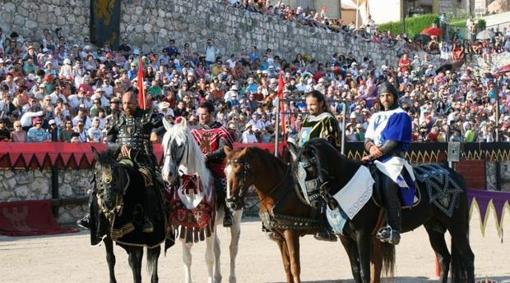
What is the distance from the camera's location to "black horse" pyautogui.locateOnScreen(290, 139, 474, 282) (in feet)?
30.7

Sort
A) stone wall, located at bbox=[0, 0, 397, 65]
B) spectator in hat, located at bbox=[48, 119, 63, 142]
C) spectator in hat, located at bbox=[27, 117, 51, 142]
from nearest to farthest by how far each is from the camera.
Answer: spectator in hat, located at bbox=[27, 117, 51, 142], spectator in hat, located at bbox=[48, 119, 63, 142], stone wall, located at bbox=[0, 0, 397, 65]

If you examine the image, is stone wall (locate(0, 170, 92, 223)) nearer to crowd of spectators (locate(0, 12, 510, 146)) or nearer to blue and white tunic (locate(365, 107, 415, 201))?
crowd of spectators (locate(0, 12, 510, 146))

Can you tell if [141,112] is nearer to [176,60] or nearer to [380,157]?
[380,157]

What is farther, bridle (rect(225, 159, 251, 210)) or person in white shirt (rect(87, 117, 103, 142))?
person in white shirt (rect(87, 117, 103, 142))

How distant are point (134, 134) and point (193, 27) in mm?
22270

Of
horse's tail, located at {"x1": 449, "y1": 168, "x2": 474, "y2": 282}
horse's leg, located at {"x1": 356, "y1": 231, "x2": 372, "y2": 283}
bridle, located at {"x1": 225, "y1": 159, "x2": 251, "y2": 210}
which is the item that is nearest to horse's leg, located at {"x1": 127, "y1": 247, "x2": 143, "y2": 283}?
bridle, located at {"x1": 225, "y1": 159, "x2": 251, "y2": 210}

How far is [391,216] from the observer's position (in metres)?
9.52

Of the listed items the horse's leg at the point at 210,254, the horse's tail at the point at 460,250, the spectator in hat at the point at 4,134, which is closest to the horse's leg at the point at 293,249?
the horse's leg at the point at 210,254

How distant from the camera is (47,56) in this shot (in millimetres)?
22891

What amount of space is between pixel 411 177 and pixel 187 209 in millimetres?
2385

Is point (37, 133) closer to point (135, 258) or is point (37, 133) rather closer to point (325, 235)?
point (135, 258)

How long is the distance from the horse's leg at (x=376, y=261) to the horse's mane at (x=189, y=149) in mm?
1985

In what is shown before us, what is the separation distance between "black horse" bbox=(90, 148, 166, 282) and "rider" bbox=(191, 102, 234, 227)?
1.04 meters

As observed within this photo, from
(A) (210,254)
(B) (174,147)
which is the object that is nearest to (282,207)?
(A) (210,254)
